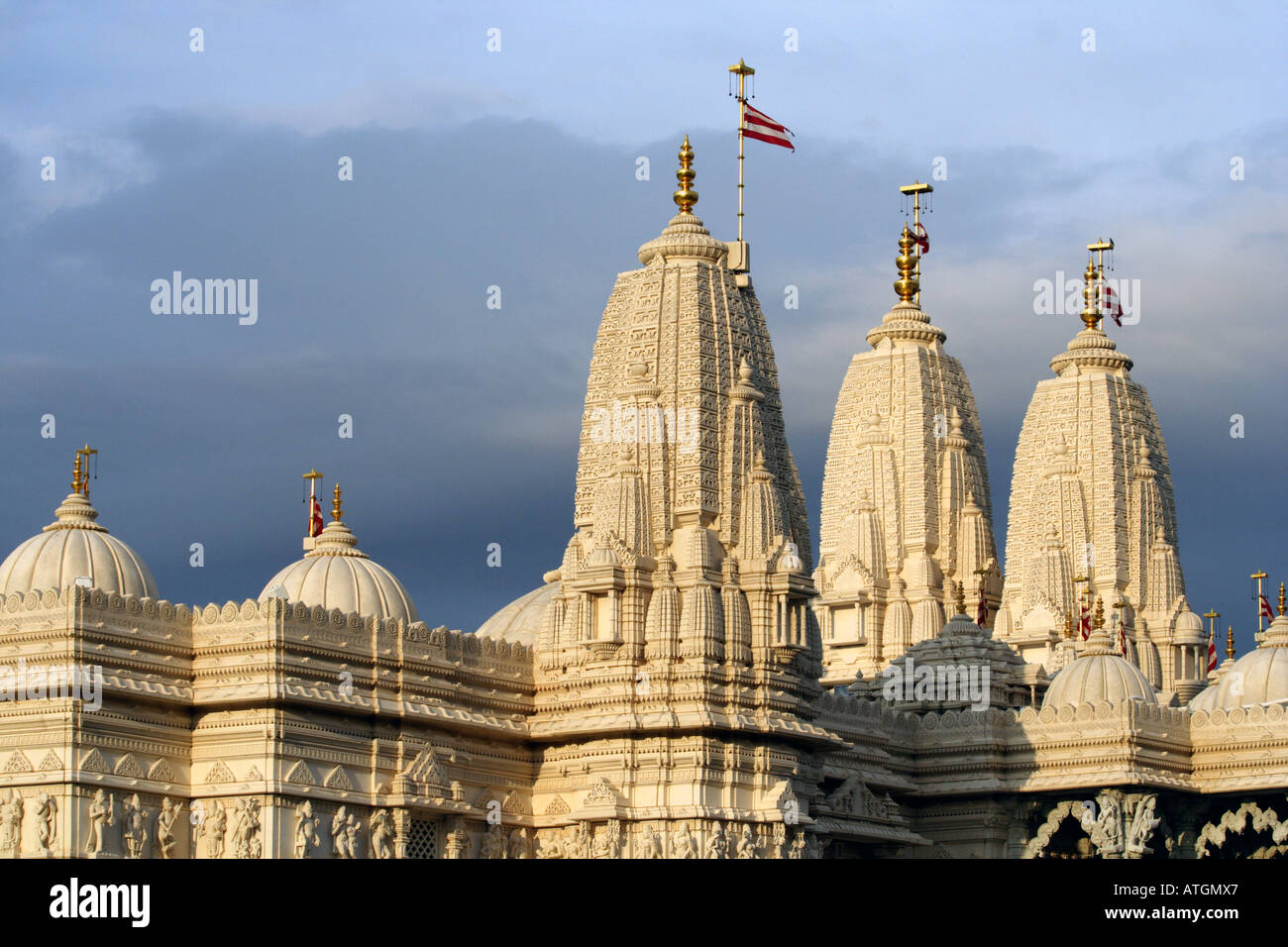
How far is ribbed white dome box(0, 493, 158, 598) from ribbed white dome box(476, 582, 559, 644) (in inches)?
416

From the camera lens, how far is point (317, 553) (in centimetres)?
A: 5978

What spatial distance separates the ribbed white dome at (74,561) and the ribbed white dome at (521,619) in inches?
416

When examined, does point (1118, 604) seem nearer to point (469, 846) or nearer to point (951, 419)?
point (951, 419)

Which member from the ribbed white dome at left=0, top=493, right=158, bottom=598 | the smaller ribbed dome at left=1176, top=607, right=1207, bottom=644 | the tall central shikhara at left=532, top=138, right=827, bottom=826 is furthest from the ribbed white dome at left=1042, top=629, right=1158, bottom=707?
the ribbed white dome at left=0, top=493, right=158, bottom=598

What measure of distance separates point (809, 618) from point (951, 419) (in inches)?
1051

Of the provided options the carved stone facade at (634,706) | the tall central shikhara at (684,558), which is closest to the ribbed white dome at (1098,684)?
the carved stone facade at (634,706)

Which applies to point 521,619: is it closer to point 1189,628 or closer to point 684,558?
point 684,558

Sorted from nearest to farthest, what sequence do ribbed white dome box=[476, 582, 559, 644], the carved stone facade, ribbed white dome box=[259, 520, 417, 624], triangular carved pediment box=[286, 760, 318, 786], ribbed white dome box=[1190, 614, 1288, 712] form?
the carved stone facade, triangular carved pediment box=[286, 760, 318, 786], ribbed white dome box=[259, 520, 417, 624], ribbed white dome box=[476, 582, 559, 644], ribbed white dome box=[1190, 614, 1288, 712]

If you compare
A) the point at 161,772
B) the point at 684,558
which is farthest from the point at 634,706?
the point at 161,772

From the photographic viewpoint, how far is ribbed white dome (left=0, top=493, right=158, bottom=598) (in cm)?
5509

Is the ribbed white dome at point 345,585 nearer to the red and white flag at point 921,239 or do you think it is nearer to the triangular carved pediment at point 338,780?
the triangular carved pediment at point 338,780

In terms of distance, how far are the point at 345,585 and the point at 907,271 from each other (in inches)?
1387

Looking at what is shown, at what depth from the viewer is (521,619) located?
65.6 meters

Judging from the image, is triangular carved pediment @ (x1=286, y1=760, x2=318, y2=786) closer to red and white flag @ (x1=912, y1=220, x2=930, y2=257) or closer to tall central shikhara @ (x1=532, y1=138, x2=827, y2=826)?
tall central shikhara @ (x1=532, y1=138, x2=827, y2=826)
